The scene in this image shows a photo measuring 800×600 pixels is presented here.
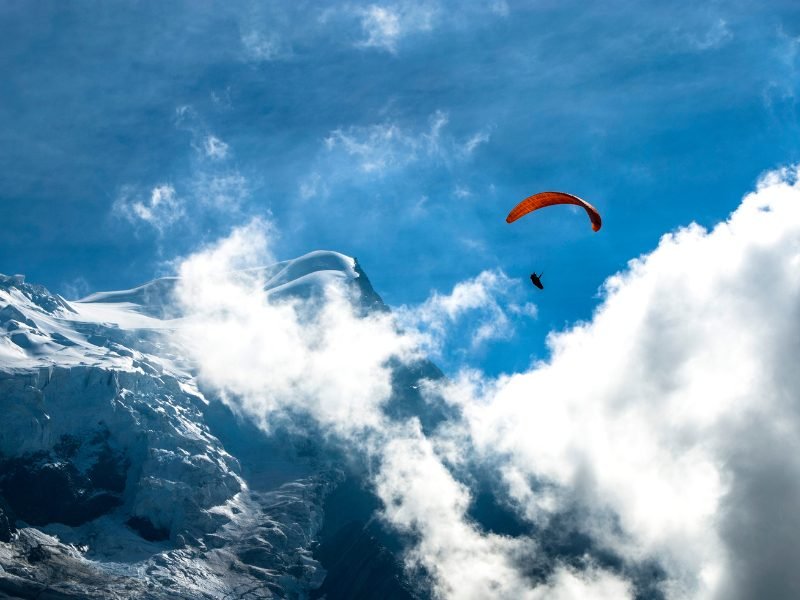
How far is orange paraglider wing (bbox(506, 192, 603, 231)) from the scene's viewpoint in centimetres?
10506

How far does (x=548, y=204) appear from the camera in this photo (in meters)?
111

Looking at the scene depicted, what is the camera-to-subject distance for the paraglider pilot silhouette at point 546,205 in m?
105

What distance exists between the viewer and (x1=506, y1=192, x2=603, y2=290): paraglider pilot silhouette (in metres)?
105

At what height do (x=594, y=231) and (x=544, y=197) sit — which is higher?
(x=544, y=197)

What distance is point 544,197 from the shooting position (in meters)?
110

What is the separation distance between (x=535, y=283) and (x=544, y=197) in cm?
1133

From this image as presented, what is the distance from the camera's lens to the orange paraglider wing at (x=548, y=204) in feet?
345

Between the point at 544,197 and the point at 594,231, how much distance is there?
34.1ft

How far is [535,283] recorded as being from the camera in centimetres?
10562

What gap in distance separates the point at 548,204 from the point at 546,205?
0.38 m

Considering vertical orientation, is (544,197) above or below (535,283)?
above

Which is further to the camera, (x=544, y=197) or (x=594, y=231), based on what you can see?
(x=544, y=197)

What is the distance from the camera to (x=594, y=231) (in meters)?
102

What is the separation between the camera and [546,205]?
111 m
